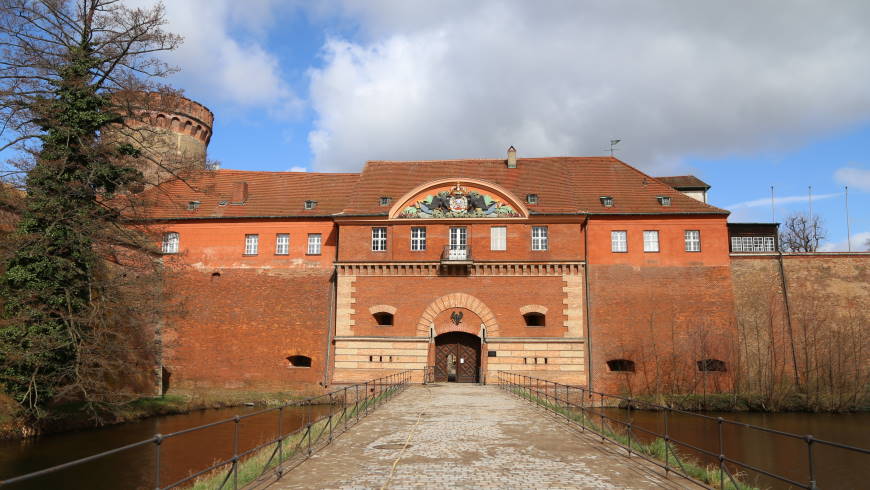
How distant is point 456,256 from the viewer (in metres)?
28.3

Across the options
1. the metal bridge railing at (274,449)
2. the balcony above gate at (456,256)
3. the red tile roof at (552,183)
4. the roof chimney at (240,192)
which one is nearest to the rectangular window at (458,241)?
the balcony above gate at (456,256)

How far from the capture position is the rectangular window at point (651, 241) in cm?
2875

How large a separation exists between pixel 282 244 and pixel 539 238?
40.3 feet

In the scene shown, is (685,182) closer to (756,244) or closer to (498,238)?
(756,244)

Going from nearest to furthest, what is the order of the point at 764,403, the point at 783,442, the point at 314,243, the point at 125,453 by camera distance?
1. the point at 125,453
2. the point at 783,442
3. the point at 764,403
4. the point at 314,243

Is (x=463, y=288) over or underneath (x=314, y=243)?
underneath

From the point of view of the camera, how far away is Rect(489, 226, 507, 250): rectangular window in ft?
93.7

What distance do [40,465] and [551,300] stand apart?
19.7 m

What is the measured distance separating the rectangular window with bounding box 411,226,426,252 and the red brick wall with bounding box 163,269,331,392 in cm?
449

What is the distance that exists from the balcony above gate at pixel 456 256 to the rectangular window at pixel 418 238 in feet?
3.49

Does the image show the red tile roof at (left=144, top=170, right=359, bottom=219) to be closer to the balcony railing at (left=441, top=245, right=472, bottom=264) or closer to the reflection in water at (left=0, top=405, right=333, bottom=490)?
the balcony railing at (left=441, top=245, right=472, bottom=264)

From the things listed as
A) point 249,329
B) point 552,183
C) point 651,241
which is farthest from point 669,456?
point 249,329

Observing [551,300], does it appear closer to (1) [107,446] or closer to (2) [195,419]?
(2) [195,419]

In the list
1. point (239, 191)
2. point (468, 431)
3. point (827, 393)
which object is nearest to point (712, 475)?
point (468, 431)
